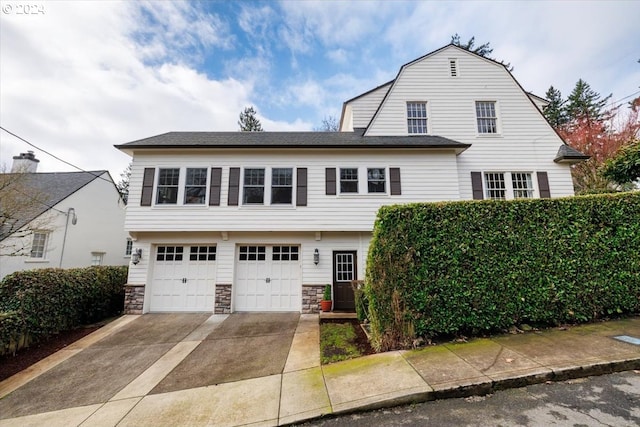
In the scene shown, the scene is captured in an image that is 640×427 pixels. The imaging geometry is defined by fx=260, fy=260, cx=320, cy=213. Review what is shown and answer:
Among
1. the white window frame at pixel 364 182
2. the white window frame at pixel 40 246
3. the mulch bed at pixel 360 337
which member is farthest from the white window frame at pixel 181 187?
the white window frame at pixel 40 246

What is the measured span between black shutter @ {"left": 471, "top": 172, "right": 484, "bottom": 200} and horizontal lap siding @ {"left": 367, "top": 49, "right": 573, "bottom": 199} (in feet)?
0.55

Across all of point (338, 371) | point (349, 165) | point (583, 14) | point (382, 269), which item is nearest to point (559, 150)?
point (583, 14)

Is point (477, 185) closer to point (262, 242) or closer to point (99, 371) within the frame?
point (262, 242)

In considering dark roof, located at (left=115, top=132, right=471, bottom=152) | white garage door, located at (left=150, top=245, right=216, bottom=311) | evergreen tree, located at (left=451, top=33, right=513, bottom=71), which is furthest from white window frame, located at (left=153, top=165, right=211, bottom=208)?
evergreen tree, located at (left=451, top=33, right=513, bottom=71)

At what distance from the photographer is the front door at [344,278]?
9.23 meters

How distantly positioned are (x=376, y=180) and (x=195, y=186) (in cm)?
657

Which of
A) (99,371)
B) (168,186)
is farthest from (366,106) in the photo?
(99,371)

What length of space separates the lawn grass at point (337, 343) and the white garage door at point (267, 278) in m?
2.19

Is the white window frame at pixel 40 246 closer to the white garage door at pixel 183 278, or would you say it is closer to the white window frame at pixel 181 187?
the white garage door at pixel 183 278

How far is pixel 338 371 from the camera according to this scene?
174 inches

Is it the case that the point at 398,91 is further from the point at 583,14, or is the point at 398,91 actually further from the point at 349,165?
the point at 583,14

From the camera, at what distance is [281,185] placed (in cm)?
946

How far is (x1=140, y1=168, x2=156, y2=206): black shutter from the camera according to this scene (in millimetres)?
9172

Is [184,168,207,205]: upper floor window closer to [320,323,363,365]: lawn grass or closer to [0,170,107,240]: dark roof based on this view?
[320,323,363,365]: lawn grass
